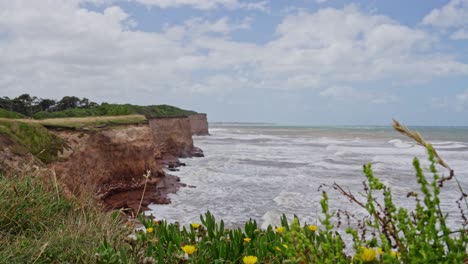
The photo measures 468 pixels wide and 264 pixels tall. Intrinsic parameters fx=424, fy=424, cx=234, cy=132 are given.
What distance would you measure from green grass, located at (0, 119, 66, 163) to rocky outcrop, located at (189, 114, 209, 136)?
59.7 m

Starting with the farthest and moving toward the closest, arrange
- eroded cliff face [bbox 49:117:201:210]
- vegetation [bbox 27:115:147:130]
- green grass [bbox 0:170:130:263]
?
1. vegetation [bbox 27:115:147:130]
2. eroded cliff face [bbox 49:117:201:210]
3. green grass [bbox 0:170:130:263]

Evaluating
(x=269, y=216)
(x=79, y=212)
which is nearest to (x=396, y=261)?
(x=79, y=212)

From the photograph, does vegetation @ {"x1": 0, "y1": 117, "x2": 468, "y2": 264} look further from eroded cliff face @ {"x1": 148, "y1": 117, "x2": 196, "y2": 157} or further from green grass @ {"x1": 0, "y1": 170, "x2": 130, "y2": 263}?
eroded cliff face @ {"x1": 148, "y1": 117, "x2": 196, "y2": 157}

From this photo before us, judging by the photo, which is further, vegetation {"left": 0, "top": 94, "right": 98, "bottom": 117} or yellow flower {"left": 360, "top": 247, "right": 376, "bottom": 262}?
vegetation {"left": 0, "top": 94, "right": 98, "bottom": 117}

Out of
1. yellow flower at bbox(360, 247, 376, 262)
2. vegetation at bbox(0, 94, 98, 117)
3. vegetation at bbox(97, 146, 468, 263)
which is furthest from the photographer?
vegetation at bbox(0, 94, 98, 117)

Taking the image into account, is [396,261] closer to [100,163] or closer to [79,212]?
[79,212]

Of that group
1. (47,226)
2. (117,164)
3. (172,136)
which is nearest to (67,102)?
(172,136)

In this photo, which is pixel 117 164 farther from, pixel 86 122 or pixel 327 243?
pixel 327 243

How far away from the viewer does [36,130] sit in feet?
40.1

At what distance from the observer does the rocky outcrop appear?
240ft

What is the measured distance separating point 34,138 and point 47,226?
28.3 ft

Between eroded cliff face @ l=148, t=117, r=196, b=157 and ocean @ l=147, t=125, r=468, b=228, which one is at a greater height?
eroded cliff face @ l=148, t=117, r=196, b=157

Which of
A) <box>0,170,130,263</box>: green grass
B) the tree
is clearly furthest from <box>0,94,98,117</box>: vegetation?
<box>0,170,130,263</box>: green grass

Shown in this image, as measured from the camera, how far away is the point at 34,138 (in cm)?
1198
